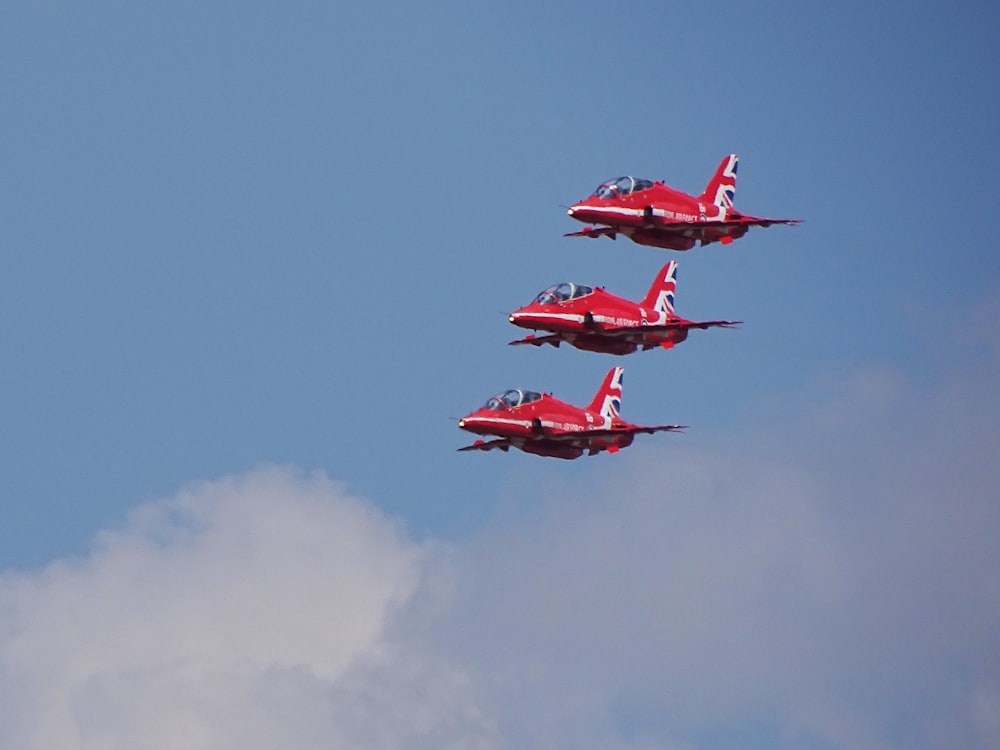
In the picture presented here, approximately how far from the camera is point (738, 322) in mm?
197875
